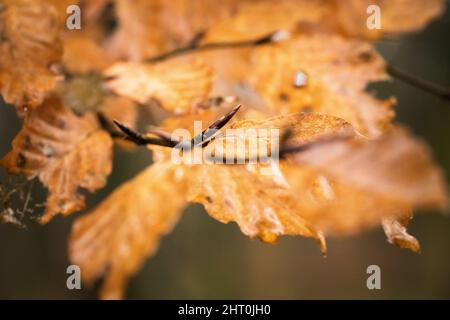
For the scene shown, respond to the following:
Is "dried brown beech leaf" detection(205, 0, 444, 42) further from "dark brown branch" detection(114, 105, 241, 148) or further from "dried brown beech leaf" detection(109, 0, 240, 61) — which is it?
"dark brown branch" detection(114, 105, 241, 148)

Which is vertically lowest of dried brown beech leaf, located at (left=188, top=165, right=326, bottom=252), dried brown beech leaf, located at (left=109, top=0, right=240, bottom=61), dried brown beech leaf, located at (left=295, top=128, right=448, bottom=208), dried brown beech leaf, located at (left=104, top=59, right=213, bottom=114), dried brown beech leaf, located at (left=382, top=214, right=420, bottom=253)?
dried brown beech leaf, located at (left=382, top=214, right=420, bottom=253)

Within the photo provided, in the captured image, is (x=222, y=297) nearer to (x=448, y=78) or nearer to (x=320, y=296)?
(x=320, y=296)

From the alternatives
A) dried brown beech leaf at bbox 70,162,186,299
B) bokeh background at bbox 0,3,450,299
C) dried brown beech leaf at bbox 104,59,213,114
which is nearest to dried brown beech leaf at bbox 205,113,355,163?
dried brown beech leaf at bbox 104,59,213,114

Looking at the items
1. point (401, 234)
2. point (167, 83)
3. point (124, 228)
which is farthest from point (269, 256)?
point (401, 234)

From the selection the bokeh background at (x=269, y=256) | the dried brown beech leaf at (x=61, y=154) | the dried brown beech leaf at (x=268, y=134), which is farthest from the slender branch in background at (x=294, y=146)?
the bokeh background at (x=269, y=256)

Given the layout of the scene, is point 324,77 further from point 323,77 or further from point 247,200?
point 247,200

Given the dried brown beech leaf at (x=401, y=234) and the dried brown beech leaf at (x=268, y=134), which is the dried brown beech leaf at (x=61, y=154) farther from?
the dried brown beech leaf at (x=401, y=234)

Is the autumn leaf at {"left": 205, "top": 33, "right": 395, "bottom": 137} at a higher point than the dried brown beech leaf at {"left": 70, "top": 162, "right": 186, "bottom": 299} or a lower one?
higher
